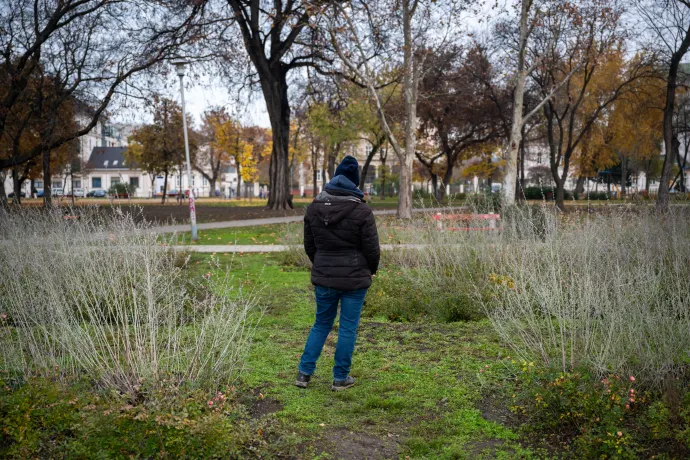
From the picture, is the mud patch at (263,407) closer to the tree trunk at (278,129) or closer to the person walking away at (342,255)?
the person walking away at (342,255)

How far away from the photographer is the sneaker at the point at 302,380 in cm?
538

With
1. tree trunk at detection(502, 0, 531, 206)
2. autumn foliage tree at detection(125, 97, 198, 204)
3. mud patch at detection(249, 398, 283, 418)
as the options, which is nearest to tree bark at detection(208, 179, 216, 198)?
autumn foliage tree at detection(125, 97, 198, 204)

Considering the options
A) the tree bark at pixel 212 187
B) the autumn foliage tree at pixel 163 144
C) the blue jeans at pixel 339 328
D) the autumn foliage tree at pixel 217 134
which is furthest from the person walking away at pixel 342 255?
the tree bark at pixel 212 187

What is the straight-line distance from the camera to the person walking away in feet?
17.0

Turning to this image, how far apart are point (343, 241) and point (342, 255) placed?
0.37 feet

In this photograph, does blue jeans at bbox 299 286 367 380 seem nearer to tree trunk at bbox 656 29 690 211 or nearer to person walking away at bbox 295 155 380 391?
person walking away at bbox 295 155 380 391

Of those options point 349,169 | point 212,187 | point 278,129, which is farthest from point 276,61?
point 212,187

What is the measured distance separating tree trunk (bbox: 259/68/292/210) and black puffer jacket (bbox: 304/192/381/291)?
84.4 ft

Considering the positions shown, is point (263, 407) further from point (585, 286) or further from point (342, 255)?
point (585, 286)

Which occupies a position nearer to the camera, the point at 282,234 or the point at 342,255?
the point at 342,255

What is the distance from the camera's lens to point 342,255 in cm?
523

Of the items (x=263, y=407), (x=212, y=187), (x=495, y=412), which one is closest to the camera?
(x=495, y=412)

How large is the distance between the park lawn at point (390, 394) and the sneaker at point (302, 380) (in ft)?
0.19

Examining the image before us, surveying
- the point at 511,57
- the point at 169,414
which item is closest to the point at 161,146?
the point at 511,57
